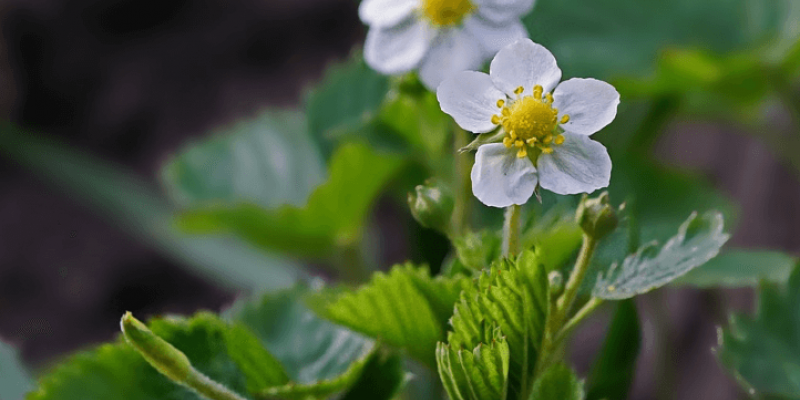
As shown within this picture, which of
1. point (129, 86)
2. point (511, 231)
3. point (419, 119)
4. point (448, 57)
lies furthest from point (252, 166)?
point (129, 86)

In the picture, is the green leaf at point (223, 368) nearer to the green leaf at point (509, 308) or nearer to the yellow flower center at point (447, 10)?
the green leaf at point (509, 308)

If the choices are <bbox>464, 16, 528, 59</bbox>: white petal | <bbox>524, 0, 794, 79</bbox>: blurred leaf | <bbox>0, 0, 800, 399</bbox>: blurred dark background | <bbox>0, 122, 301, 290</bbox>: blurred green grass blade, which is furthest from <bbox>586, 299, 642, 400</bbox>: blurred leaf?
<bbox>0, 0, 800, 399</bbox>: blurred dark background

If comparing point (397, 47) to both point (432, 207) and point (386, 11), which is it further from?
point (432, 207)

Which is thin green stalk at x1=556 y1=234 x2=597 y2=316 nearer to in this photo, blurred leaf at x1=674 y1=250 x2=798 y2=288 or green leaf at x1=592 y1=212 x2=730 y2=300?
green leaf at x1=592 y1=212 x2=730 y2=300

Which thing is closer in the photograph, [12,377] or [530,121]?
[530,121]

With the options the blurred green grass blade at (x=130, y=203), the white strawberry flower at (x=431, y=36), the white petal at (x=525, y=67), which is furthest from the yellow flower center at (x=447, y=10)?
the blurred green grass blade at (x=130, y=203)
